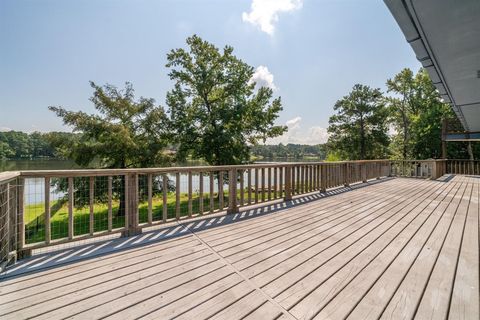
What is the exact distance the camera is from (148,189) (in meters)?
2.95

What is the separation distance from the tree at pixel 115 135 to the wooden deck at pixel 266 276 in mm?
5278

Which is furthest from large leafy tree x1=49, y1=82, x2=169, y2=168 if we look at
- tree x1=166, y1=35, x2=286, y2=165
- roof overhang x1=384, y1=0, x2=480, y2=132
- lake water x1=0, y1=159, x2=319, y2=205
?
roof overhang x1=384, y1=0, x2=480, y2=132

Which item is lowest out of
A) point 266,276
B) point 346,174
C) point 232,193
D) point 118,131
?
point 266,276

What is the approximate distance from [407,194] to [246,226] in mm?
4968

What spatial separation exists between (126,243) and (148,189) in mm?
710

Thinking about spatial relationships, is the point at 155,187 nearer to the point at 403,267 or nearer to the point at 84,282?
the point at 84,282

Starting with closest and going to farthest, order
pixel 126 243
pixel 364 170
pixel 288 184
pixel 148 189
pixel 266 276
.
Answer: pixel 266 276 → pixel 126 243 → pixel 148 189 → pixel 288 184 → pixel 364 170

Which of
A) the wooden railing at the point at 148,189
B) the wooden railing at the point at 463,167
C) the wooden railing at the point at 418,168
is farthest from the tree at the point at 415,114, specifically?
the wooden railing at the point at 418,168

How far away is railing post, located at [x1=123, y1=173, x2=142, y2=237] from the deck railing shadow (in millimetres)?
92

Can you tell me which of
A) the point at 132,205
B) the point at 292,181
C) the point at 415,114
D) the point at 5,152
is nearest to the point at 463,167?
the point at 415,114

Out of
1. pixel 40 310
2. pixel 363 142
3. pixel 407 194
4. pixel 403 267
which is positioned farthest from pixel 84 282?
pixel 363 142

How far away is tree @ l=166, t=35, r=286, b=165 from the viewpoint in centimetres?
1053

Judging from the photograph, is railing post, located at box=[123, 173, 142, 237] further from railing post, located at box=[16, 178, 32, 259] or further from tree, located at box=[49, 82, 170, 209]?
tree, located at box=[49, 82, 170, 209]

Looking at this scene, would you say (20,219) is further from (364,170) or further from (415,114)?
(415,114)
